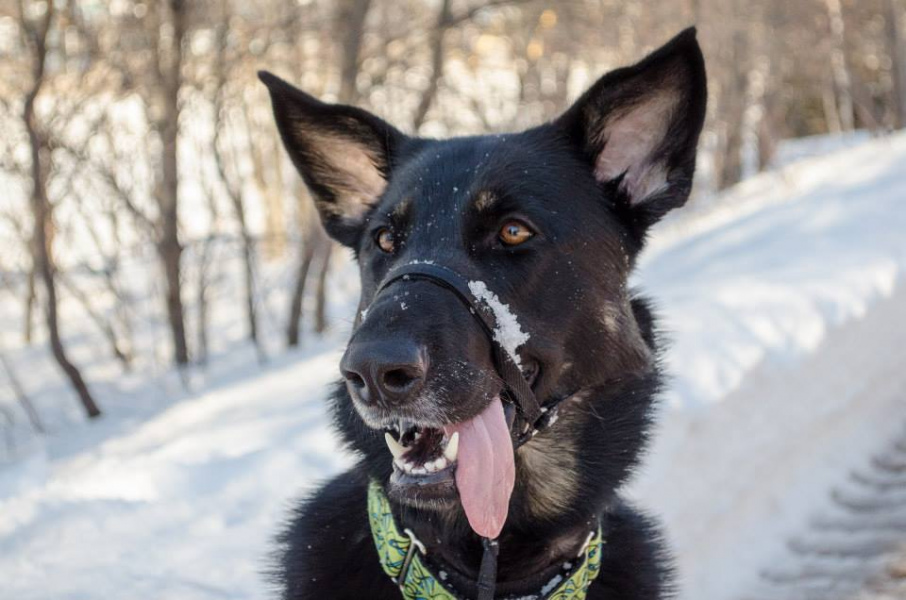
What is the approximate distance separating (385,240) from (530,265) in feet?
1.46

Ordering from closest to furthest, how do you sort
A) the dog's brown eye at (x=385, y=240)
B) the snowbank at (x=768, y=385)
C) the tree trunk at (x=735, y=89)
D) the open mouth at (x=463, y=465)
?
1. the open mouth at (x=463, y=465)
2. the dog's brown eye at (x=385, y=240)
3. the snowbank at (x=768, y=385)
4. the tree trunk at (x=735, y=89)

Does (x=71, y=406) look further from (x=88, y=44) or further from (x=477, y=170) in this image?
(x=477, y=170)

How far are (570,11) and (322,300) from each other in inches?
207

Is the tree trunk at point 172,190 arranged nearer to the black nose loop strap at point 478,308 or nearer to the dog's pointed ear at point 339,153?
the dog's pointed ear at point 339,153

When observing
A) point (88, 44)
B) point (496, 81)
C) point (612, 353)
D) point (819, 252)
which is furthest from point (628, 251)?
point (496, 81)

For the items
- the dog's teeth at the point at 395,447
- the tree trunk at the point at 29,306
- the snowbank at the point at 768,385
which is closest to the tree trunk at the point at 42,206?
the tree trunk at the point at 29,306

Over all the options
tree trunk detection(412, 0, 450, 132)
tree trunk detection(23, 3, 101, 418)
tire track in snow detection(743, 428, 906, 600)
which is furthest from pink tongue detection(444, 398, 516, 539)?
tree trunk detection(412, 0, 450, 132)

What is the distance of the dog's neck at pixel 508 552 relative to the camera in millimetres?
2338

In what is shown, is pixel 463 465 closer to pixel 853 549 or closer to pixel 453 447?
pixel 453 447

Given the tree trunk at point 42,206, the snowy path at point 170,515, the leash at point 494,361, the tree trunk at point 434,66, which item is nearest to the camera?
the leash at point 494,361

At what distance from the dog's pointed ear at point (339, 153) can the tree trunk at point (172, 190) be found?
254 inches

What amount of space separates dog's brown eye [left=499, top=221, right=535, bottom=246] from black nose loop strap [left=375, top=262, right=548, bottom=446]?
0.25 m

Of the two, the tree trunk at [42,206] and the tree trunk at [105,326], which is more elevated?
the tree trunk at [42,206]

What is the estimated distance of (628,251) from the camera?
2713 mm
